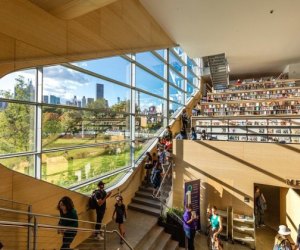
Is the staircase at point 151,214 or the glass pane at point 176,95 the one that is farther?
the glass pane at point 176,95

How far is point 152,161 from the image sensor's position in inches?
341

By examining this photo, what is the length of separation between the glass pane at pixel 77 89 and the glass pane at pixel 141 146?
2100mm

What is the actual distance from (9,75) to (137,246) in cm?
485

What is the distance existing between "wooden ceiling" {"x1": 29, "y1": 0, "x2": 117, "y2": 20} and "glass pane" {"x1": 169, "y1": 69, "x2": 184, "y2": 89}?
26.5ft

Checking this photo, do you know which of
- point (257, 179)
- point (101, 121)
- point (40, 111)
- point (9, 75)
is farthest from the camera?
point (257, 179)

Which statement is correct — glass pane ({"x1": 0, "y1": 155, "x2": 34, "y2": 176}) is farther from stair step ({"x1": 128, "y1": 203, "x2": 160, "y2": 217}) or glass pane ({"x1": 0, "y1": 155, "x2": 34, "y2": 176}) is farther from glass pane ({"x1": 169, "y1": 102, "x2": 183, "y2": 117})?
glass pane ({"x1": 169, "y1": 102, "x2": 183, "y2": 117})

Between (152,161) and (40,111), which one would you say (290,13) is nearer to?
(152,161)

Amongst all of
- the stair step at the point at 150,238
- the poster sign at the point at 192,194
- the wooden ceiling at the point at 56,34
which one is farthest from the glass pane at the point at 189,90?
the stair step at the point at 150,238

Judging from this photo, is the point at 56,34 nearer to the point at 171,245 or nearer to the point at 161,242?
the point at 161,242

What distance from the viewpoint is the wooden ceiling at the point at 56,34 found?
3621 mm

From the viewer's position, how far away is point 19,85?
4.02m

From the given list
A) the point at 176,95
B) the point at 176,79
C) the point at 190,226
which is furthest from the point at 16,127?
the point at 176,79

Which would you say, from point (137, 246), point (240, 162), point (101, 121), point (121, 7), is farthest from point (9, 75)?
point (240, 162)

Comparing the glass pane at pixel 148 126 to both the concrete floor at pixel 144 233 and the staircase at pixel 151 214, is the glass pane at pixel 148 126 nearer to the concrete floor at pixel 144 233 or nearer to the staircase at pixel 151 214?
the staircase at pixel 151 214
